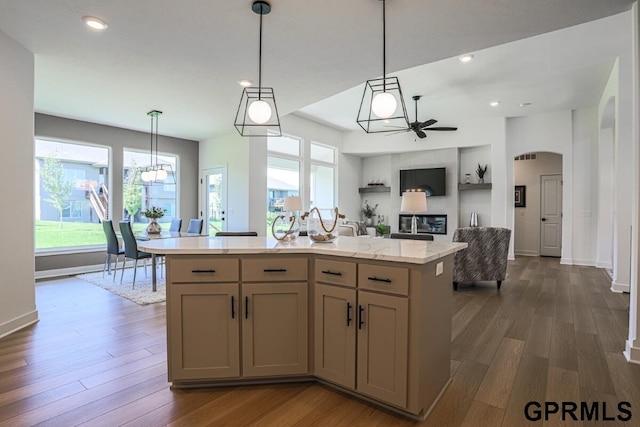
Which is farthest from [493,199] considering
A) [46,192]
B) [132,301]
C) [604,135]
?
[46,192]

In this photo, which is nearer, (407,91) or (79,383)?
(79,383)

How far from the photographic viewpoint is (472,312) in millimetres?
3691

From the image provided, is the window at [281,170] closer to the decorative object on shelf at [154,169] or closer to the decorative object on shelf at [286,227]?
the decorative object on shelf at [154,169]

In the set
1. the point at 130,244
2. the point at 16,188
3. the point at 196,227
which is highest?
the point at 16,188

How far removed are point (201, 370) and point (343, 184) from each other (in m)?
7.43

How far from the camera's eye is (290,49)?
123 inches

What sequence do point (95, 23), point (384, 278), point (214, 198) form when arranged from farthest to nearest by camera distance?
point (214, 198)
point (95, 23)
point (384, 278)

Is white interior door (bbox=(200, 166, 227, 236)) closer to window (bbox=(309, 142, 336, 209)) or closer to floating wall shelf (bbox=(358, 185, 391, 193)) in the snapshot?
window (bbox=(309, 142, 336, 209))

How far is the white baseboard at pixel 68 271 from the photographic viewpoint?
17.6 ft

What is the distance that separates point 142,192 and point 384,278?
6.25 metres

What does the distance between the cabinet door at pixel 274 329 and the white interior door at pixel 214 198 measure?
497cm

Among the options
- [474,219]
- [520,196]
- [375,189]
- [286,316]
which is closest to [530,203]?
[520,196]

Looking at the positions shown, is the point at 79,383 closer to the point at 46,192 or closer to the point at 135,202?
the point at 46,192

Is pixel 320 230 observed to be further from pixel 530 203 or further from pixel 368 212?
pixel 530 203
